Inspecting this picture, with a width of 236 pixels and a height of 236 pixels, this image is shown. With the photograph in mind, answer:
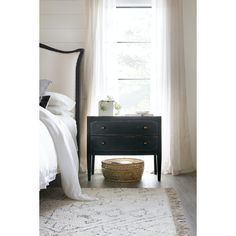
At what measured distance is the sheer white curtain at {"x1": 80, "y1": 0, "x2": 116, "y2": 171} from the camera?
4508 mm

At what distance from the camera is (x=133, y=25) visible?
15.6ft

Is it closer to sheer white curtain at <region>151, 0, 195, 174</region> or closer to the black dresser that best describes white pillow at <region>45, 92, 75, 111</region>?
the black dresser

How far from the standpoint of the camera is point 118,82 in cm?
472

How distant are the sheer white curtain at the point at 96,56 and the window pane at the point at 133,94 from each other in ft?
0.85

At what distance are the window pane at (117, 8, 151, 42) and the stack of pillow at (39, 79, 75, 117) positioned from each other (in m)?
1.11

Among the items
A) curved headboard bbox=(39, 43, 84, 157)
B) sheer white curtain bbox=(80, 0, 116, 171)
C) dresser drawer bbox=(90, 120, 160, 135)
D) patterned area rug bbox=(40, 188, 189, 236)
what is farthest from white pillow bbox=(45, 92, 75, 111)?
patterned area rug bbox=(40, 188, 189, 236)

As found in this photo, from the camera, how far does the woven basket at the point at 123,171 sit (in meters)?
3.90

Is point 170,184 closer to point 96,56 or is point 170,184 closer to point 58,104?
point 58,104

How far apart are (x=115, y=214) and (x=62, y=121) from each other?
52.5 inches

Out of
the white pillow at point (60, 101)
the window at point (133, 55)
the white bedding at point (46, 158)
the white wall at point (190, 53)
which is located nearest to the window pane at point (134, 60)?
the window at point (133, 55)

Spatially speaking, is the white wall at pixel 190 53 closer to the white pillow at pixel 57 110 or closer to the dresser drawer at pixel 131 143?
the dresser drawer at pixel 131 143
